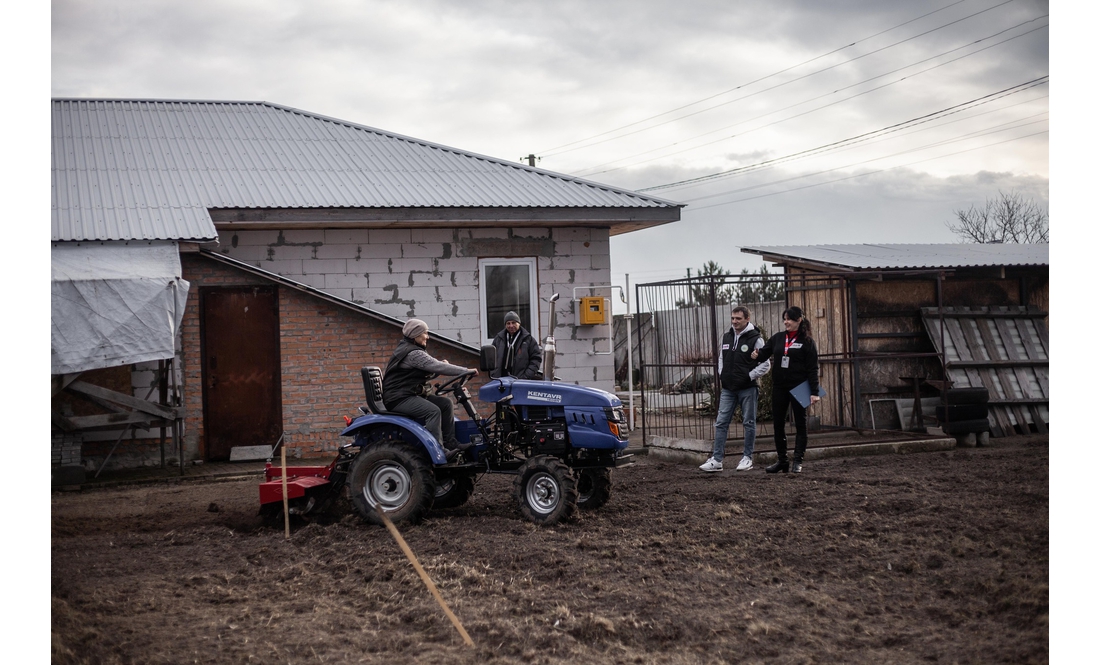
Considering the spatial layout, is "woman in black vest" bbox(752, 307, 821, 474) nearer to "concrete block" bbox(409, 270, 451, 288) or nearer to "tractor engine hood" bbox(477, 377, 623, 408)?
"tractor engine hood" bbox(477, 377, 623, 408)

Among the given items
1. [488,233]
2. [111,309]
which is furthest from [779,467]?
[111,309]

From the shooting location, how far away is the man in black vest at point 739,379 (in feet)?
33.3

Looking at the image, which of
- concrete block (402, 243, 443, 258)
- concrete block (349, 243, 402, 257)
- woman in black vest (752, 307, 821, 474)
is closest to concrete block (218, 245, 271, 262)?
concrete block (349, 243, 402, 257)

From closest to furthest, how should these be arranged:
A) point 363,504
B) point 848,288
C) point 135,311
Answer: point 363,504 < point 135,311 < point 848,288

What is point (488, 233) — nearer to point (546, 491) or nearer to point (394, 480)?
point (394, 480)

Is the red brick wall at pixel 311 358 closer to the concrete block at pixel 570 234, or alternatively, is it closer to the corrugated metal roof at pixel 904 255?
the concrete block at pixel 570 234

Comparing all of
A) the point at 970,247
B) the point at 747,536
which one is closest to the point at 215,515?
the point at 747,536

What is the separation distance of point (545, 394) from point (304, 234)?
19.1ft

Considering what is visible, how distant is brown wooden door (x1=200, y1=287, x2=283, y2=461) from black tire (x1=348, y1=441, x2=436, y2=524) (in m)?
4.59

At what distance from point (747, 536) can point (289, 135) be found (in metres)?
10.8

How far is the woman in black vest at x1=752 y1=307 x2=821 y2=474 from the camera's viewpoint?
991cm

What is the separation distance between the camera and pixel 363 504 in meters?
7.69

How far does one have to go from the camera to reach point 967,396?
12.3m

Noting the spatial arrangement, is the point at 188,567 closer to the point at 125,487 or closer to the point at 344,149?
the point at 125,487
